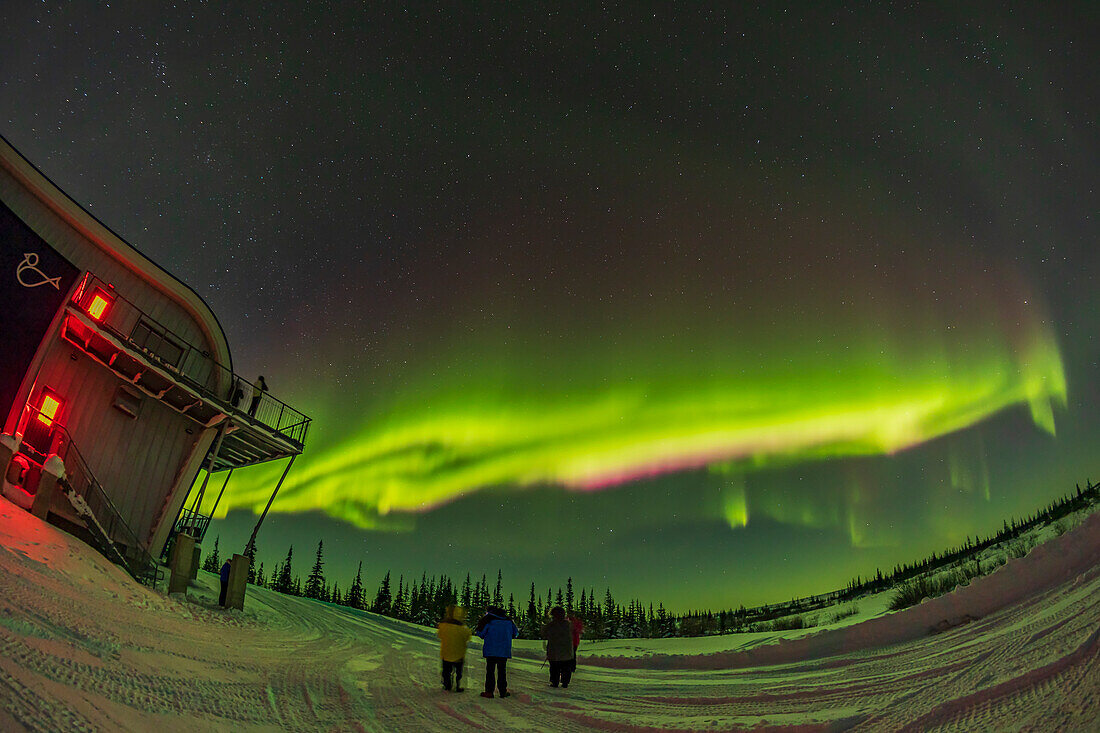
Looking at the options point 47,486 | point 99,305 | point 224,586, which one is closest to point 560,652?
point 224,586

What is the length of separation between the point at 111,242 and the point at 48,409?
5156mm

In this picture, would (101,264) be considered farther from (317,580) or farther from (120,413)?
(317,580)

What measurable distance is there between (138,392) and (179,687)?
1679 cm

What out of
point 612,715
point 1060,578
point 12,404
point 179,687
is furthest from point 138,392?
point 1060,578

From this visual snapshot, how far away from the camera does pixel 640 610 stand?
310 ft

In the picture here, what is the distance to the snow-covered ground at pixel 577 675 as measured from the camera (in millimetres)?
3561

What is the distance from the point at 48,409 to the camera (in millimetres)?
15781

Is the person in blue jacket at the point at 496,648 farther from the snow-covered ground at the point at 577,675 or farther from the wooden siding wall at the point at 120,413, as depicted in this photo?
the wooden siding wall at the point at 120,413

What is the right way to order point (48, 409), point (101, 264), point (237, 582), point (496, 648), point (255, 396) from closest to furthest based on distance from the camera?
point (496, 648)
point (237, 582)
point (48, 409)
point (101, 264)
point (255, 396)

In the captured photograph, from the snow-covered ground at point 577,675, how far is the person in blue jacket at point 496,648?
312 mm

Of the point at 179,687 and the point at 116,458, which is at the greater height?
the point at 116,458

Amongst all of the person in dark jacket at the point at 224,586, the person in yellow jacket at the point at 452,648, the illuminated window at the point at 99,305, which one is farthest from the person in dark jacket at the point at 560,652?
the illuminated window at the point at 99,305

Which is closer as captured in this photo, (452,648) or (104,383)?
(452,648)

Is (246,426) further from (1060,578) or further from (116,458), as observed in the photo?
(1060,578)
